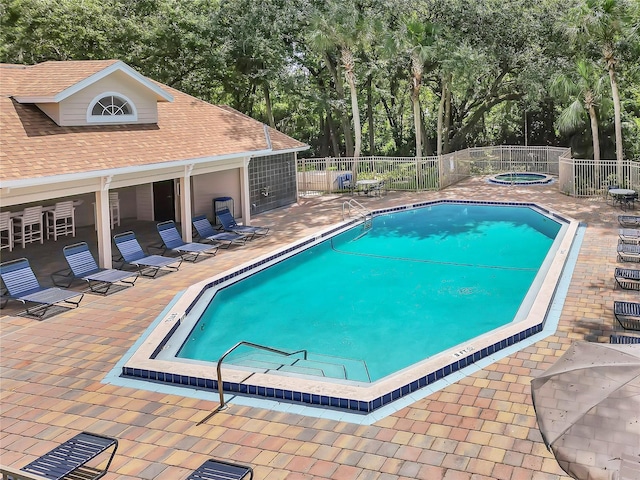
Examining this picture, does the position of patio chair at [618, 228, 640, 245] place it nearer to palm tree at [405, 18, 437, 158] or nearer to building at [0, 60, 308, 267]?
building at [0, 60, 308, 267]

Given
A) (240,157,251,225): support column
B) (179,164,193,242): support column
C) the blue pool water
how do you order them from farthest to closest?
(240,157,251,225): support column, (179,164,193,242): support column, the blue pool water

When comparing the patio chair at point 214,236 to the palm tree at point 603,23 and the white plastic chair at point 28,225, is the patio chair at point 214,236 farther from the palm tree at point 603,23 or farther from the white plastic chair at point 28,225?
the palm tree at point 603,23

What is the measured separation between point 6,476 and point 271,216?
15.4 m

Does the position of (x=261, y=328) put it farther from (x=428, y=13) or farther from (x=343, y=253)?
(x=428, y=13)

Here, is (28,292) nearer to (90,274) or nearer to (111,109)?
(90,274)

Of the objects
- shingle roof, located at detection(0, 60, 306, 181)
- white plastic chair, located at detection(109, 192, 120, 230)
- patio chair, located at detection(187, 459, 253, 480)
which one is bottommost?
patio chair, located at detection(187, 459, 253, 480)

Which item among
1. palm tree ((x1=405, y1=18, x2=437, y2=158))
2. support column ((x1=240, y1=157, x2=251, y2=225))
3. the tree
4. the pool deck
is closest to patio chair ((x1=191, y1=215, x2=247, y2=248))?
support column ((x1=240, y1=157, x2=251, y2=225))

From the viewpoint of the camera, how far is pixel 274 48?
27.0 metres

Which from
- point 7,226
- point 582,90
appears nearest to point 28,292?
point 7,226

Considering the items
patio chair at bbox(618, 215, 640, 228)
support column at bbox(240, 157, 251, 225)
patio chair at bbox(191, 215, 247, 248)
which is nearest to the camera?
patio chair at bbox(191, 215, 247, 248)

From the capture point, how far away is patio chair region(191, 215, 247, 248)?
15234mm

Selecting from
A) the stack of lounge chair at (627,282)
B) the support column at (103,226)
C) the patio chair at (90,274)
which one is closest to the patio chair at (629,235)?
the stack of lounge chair at (627,282)

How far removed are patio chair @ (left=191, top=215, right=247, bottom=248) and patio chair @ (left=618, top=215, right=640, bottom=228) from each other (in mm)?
10018

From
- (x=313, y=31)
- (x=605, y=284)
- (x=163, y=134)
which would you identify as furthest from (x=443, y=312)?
(x=313, y=31)
